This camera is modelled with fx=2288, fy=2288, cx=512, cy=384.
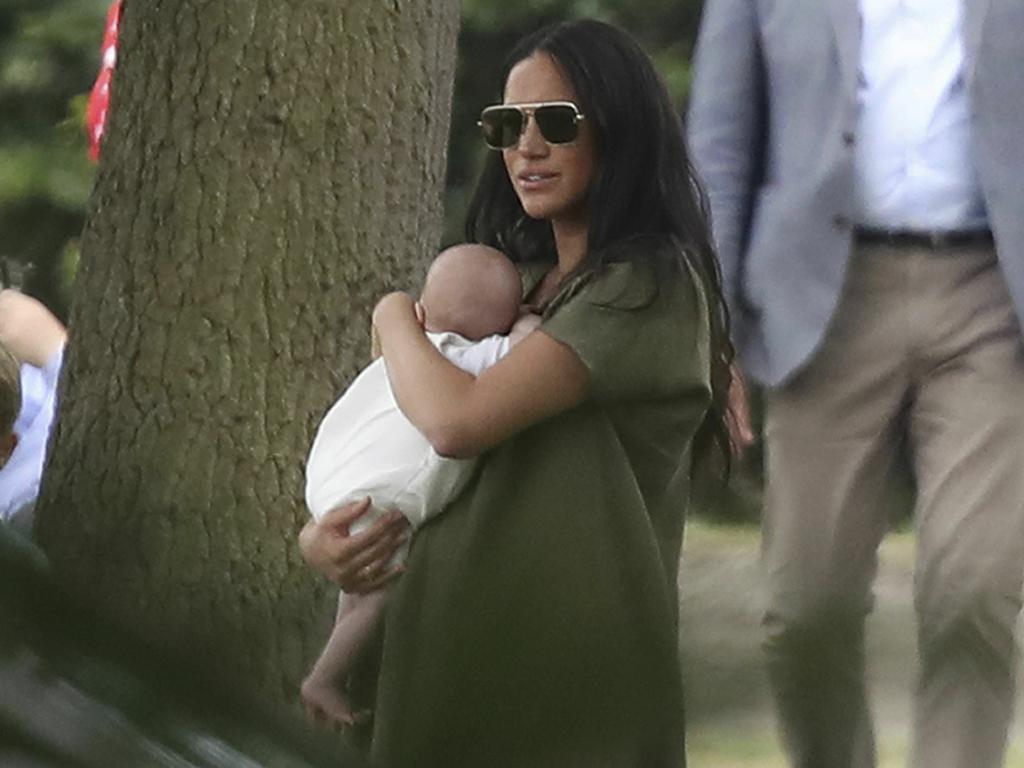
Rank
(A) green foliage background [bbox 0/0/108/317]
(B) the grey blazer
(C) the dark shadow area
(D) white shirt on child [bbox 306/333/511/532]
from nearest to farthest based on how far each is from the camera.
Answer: (C) the dark shadow area → (A) green foliage background [bbox 0/0/108/317] → (D) white shirt on child [bbox 306/333/511/532] → (B) the grey blazer

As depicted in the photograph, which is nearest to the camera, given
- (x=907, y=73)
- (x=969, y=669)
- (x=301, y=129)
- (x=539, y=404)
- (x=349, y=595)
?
(x=969, y=669)

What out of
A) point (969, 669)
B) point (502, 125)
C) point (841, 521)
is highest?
point (969, 669)

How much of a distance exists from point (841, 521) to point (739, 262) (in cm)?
37

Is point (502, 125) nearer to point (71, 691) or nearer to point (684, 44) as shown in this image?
point (684, 44)

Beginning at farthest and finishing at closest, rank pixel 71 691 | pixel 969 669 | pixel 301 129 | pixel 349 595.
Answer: pixel 301 129
pixel 349 595
pixel 969 669
pixel 71 691

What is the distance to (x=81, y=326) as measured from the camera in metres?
3.63

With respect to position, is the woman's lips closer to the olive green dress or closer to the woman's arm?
the olive green dress

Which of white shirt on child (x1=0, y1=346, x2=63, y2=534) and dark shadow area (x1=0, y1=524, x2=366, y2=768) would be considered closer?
dark shadow area (x1=0, y1=524, x2=366, y2=768)

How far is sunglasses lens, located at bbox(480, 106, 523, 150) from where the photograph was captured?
2.55 meters

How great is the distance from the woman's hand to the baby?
0.4 inches

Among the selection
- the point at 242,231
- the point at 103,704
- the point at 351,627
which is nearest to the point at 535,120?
the point at 351,627

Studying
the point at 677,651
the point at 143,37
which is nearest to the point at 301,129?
the point at 143,37

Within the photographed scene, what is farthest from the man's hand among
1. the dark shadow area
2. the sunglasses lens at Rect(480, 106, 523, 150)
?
the dark shadow area

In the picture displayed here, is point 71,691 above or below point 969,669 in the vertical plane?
above
